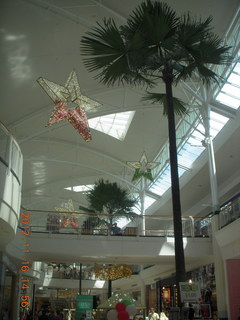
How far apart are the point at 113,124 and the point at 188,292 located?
24047 mm

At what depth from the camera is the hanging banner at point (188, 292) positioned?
26.4ft

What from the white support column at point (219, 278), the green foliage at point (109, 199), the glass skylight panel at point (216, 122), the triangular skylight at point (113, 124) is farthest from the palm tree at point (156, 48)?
the triangular skylight at point (113, 124)

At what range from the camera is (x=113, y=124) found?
31.4 m

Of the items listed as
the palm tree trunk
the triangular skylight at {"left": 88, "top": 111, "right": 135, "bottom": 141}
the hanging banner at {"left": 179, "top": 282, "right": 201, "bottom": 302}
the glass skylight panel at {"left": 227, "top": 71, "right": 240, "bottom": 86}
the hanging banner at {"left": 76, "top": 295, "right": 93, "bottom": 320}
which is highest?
the triangular skylight at {"left": 88, "top": 111, "right": 135, "bottom": 141}

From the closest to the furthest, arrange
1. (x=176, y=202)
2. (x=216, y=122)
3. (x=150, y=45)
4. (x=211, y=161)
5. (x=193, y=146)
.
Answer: (x=176, y=202) < (x=150, y=45) < (x=211, y=161) < (x=216, y=122) < (x=193, y=146)

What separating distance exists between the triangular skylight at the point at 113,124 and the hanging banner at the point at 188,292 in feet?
73.0

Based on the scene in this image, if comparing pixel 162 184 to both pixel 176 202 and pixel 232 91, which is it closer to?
pixel 232 91

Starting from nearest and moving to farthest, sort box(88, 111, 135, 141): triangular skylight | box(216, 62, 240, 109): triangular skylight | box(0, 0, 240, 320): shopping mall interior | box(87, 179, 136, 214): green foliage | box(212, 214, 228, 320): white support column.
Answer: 1. box(0, 0, 240, 320): shopping mall interior
2. box(212, 214, 228, 320): white support column
3. box(216, 62, 240, 109): triangular skylight
4. box(87, 179, 136, 214): green foliage
5. box(88, 111, 135, 141): triangular skylight

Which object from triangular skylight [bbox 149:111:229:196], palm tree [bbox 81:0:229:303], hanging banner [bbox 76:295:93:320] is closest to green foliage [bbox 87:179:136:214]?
triangular skylight [bbox 149:111:229:196]

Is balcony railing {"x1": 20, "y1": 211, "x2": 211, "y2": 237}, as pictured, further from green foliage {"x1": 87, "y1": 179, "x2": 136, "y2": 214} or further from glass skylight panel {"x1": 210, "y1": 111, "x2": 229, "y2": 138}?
glass skylight panel {"x1": 210, "y1": 111, "x2": 229, "y2": 138}

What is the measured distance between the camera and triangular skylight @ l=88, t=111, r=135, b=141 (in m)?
30.2

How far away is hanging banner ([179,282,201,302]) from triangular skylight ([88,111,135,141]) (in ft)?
73.0

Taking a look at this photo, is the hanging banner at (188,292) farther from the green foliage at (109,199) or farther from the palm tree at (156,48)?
the green foliage at (109,199)

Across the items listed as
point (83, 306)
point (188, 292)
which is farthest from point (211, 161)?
point (188, 292)
